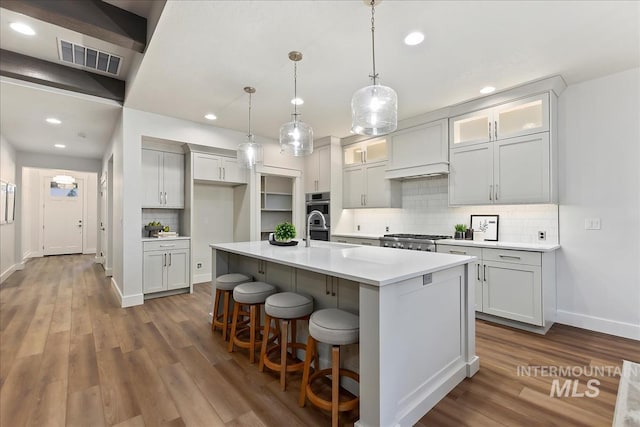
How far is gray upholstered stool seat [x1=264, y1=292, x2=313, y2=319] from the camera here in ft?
7.05

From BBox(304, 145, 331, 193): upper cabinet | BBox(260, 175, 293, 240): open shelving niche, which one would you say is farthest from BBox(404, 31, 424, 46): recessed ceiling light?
BBox(260, 175, 293, 240): open shelving niche

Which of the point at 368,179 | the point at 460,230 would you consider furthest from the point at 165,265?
the point at 460,230

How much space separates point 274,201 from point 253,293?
141 inches

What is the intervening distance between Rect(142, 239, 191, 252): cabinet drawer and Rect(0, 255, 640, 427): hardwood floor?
0.96m

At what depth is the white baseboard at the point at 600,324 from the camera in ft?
9.62

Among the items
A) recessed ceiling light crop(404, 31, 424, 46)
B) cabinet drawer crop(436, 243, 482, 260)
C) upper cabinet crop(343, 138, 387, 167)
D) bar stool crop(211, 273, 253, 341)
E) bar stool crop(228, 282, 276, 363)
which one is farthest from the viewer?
upper cabinet crop(343, 138, 387, 167)

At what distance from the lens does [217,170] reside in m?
4.97

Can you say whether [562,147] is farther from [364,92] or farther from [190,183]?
[190,183]

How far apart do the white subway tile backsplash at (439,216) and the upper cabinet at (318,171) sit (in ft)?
2.71

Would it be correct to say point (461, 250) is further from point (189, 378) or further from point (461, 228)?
point (189, 378)

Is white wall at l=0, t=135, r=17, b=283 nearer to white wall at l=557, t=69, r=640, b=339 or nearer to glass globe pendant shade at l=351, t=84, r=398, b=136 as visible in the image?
glass globe pendant shade at l=351, t=84, r=398, b=136

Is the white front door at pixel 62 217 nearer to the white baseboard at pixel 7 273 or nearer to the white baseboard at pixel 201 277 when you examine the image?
the white baseboard at pixel 7 273

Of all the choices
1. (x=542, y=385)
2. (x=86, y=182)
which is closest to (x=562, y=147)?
(x=542, y=385)

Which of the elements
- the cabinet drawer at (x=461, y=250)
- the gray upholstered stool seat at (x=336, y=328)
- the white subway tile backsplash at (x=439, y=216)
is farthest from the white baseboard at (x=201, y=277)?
the gray upholstered stool seat at (x=336, y=328)
